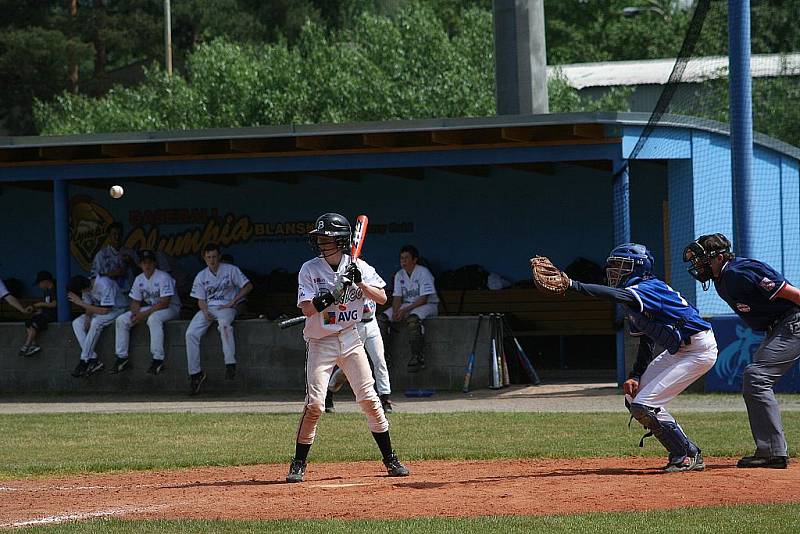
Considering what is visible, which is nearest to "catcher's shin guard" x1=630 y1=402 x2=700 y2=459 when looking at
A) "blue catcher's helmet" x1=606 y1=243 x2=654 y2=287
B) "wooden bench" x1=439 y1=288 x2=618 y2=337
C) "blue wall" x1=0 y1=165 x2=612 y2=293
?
"blue catcher's helmet" x1=606 y1=243 x2=654 y2=287

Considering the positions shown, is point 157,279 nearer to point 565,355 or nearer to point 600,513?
point 565,355

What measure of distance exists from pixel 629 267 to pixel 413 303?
7022 millimetres

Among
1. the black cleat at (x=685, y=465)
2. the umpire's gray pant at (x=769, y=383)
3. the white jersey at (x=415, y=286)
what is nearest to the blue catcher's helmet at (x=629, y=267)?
the umpire's gray pant at (x=769, y=383)

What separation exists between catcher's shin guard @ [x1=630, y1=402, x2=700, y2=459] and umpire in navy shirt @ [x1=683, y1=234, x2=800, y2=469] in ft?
1.68

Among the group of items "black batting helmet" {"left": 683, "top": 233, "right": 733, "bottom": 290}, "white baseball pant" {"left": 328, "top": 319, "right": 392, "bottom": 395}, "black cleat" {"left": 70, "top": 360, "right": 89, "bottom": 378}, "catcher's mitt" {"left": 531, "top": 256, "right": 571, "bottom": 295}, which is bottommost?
"black cleat" {"left": 70, "top": 360, "right": 89, "bottom": 378}

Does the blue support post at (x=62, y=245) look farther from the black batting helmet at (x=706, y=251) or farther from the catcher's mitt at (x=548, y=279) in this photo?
the catcher's mitt at (x=548, y=279)

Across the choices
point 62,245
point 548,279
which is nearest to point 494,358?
point 62,245

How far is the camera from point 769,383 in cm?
851

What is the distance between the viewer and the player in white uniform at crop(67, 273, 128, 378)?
Answer: 1598cm

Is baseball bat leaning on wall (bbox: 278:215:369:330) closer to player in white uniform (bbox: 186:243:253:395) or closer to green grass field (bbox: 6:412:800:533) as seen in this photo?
green grass field (bbox: 6:412:800:533)

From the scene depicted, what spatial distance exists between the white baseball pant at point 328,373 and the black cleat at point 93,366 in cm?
821

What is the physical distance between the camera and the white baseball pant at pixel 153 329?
618 inches

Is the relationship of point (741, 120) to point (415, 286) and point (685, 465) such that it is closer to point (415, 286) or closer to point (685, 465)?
point (415, 286)

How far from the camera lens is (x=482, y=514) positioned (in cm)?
703
